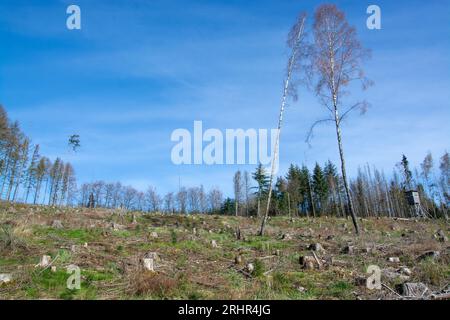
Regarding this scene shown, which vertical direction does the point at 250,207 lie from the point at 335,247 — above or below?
above

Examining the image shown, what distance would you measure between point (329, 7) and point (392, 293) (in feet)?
52.1

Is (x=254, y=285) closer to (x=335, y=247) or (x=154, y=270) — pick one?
(x=154, y=270)

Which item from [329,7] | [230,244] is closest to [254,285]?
[230,244]

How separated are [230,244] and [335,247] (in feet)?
12.0

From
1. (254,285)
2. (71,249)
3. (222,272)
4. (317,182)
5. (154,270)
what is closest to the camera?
(254,285)

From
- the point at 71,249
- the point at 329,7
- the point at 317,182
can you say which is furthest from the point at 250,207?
the point at 71,249

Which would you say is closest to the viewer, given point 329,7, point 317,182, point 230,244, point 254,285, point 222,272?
point 254,285

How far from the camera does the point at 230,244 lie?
1205 cm

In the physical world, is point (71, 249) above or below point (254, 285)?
above
